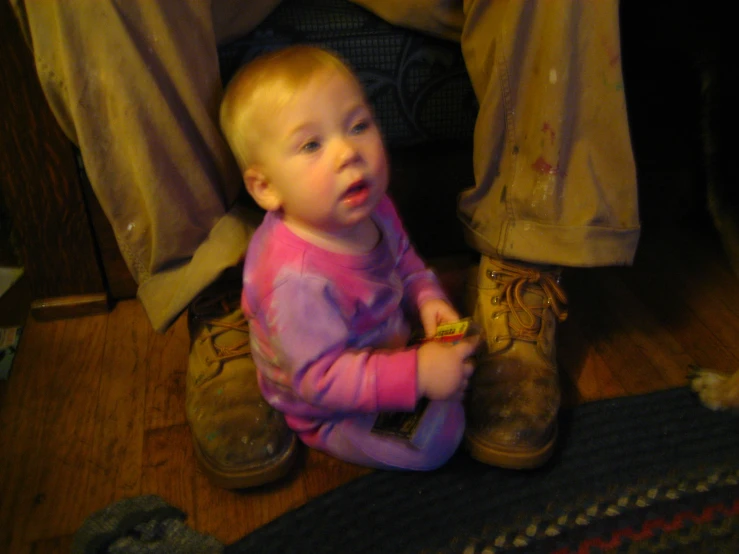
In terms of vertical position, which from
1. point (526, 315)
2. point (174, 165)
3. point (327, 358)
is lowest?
point (526, 315)

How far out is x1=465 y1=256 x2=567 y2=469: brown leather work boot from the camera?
755 millimetres

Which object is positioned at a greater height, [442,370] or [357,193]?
[357,193]

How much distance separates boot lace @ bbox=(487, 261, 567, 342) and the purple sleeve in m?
0.24

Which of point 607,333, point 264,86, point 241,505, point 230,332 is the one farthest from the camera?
point 607,333

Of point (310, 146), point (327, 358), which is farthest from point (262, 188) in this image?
point (327, 358)

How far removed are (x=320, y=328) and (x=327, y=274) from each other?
0.20 ft

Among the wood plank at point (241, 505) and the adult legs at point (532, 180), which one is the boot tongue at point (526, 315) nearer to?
the adult legs at point (532, 180)

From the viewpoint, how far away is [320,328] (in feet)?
2.22

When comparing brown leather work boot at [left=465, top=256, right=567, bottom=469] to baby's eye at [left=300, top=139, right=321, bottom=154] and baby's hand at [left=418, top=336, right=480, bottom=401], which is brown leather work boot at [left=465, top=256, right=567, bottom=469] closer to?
baby's hand at [left=418, top=336, right=480, bottom=401]

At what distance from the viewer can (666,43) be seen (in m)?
0.97

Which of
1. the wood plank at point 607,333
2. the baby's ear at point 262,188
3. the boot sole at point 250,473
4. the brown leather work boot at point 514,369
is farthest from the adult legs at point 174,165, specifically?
the wood plank at point 607,333

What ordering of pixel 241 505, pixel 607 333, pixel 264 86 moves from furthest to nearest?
A: pixel 607 333, pixel 241 505, pixel 264 86

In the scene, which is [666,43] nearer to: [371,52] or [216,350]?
[371,52]

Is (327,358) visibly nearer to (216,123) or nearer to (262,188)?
(262,188)
